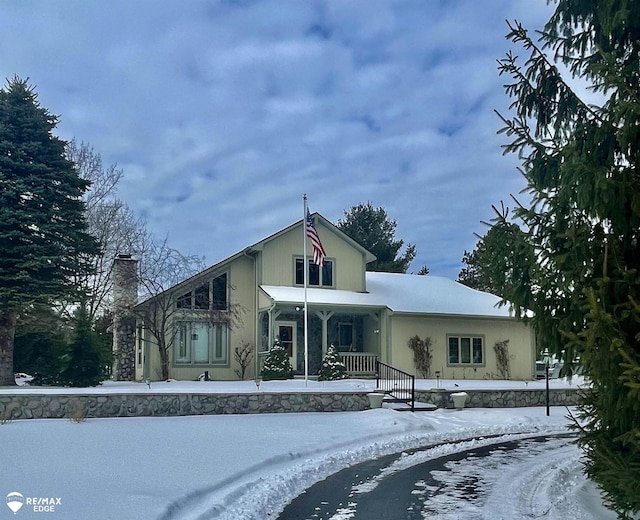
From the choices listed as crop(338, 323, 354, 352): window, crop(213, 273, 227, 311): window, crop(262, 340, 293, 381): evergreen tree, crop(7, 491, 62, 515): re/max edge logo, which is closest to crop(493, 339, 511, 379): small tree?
crop(338, 323, 354, 352): window

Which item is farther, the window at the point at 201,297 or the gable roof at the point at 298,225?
the gable roof at the point at 298,225

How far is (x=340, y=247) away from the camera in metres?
28.2

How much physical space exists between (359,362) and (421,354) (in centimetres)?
266

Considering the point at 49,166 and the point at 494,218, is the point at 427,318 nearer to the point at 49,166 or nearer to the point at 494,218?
the point at 49,166

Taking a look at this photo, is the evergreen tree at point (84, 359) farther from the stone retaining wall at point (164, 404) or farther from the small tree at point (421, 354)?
the small tree at point (421, 354)

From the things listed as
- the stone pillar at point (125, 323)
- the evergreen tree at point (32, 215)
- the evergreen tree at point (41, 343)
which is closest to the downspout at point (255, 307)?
the stone pillar at point (125, 323)

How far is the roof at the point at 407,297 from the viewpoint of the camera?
25.9 m

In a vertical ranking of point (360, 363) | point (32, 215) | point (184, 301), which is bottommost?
point (360, 363)

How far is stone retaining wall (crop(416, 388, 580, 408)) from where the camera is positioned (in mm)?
19375

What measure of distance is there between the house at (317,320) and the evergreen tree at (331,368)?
758 millimetres

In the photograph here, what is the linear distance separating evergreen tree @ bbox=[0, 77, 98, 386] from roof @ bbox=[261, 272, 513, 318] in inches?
293

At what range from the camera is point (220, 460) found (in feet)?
33.2

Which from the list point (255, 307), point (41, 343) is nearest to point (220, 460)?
point (41, 343)

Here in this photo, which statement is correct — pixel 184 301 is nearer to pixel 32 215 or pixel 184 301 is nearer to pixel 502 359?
pixel 32 215
